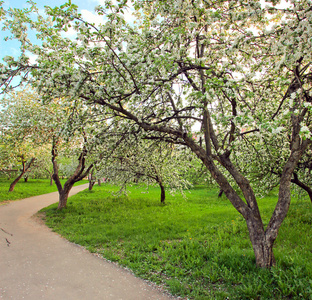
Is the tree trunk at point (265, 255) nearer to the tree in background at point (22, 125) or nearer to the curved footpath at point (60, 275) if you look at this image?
the curved footpath at point (60, 275)

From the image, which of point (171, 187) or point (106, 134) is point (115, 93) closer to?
point (106, 134)

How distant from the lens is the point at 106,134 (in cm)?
743

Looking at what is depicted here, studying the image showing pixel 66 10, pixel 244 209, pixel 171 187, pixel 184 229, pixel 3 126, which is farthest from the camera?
pixel 171 187

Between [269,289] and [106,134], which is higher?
[106,134]

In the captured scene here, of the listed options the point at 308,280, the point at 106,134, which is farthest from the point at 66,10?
the point at 308,280

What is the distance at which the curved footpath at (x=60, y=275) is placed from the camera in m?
4.64

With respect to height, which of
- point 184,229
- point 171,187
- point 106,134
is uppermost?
point 106,134

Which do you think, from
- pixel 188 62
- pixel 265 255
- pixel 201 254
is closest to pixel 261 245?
pixel 265 255

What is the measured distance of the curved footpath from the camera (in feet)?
15.2

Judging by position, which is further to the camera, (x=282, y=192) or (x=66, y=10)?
(x=282, y=192)

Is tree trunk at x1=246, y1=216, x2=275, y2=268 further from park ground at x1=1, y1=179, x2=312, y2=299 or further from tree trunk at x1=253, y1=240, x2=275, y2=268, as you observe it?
park ground at x1=1, y1=179, x2=312, y2=299

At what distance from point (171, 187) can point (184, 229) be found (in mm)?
6559

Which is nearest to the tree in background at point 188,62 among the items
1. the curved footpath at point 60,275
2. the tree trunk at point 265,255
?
the tree trunk at point 265,255

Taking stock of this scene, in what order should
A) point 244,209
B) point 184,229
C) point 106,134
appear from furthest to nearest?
point 184,229, point 106,134, point 244,209
